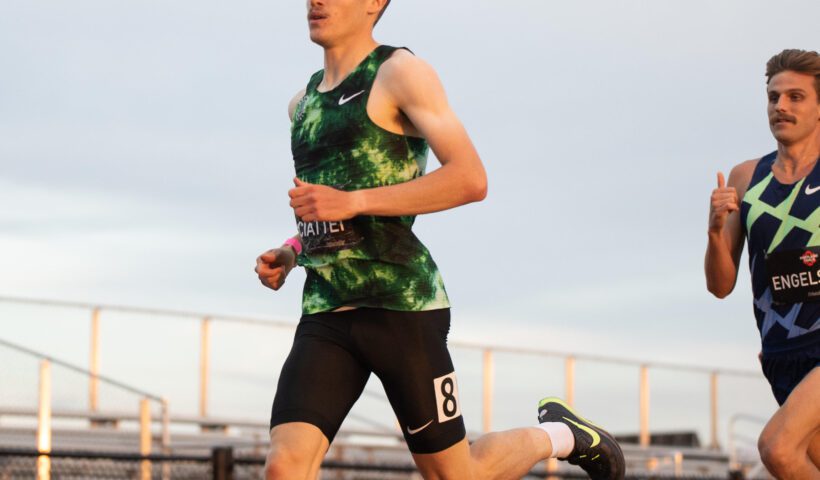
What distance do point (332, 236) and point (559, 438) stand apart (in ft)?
5.12

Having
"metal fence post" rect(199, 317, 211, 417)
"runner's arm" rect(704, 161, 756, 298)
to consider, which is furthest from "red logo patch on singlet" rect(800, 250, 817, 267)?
"metal fence post" rect(199, 317, 211, 417)

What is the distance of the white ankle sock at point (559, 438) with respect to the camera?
18.9 ft

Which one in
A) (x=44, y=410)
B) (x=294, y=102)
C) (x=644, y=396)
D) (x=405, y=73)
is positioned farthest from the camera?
(x=644, y=396)

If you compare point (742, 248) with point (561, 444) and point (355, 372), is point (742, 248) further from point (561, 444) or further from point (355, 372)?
point (355, 372)

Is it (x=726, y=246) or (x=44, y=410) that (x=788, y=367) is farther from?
(x=44, y=410)

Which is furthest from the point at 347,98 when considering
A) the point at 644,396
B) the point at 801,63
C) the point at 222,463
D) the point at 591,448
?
the point at 644,396

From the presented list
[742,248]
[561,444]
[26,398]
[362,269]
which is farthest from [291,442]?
[26,398]

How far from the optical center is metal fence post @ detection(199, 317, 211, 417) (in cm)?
1542

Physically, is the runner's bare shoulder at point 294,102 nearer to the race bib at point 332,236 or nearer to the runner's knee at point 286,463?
the race bib at point 332,236

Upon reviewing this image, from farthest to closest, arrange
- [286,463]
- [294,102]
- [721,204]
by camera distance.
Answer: [721,204]
[294,102]
[286,463]

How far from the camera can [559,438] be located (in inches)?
228

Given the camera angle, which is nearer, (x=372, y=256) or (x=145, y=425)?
(x=372, y=256)

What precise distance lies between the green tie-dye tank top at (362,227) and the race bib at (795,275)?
1.70 meters

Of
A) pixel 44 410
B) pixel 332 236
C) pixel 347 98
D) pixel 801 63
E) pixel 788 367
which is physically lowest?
pixel 44 410
